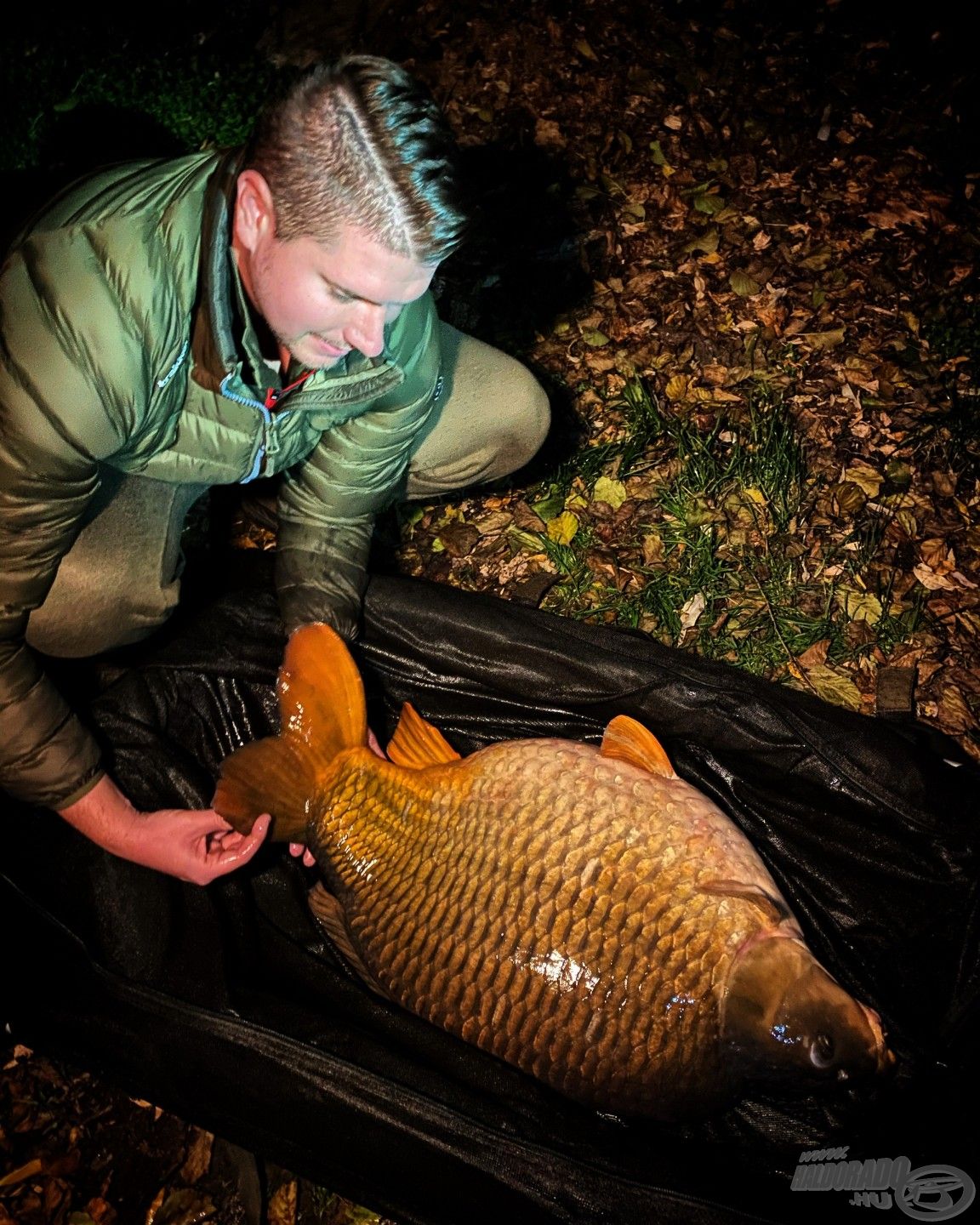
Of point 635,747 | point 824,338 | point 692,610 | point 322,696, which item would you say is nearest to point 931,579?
point 692,610

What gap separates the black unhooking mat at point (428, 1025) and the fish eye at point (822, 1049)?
35cm

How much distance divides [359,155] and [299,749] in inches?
47.0

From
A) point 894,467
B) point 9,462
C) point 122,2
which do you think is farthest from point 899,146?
point 9,462

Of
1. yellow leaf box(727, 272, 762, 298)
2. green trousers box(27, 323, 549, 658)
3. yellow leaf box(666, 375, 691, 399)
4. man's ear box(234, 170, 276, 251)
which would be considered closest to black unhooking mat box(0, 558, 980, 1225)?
green trousers box(27, 323, 549, 658)

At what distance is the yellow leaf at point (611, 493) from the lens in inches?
A: 119

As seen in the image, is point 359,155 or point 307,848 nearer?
point 359,155

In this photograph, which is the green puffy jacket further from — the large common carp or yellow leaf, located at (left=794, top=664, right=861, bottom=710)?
yellow leaf, located at (left=794, top=664, right=861, bottom=710)

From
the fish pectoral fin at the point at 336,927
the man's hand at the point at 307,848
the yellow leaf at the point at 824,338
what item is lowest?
the fish pectoral fin at the point at 336,927

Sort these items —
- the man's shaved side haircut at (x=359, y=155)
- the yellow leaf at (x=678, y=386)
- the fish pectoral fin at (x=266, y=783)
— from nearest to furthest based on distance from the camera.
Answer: the man's shaved side haircut at (x=359, y=155), the fish pectoral fin at (x=266, y=783), the yellow leaf at (x=678, y=386)

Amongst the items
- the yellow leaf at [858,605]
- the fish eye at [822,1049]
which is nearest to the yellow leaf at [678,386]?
the yellow leaf at [858,605]

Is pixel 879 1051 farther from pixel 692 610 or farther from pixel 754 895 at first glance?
pixel 692 610

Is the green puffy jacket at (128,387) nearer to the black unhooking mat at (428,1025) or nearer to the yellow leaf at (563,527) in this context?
the black unhooking mat at (428,1025)

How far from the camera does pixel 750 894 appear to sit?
1779 millimetres

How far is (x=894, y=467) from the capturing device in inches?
117
